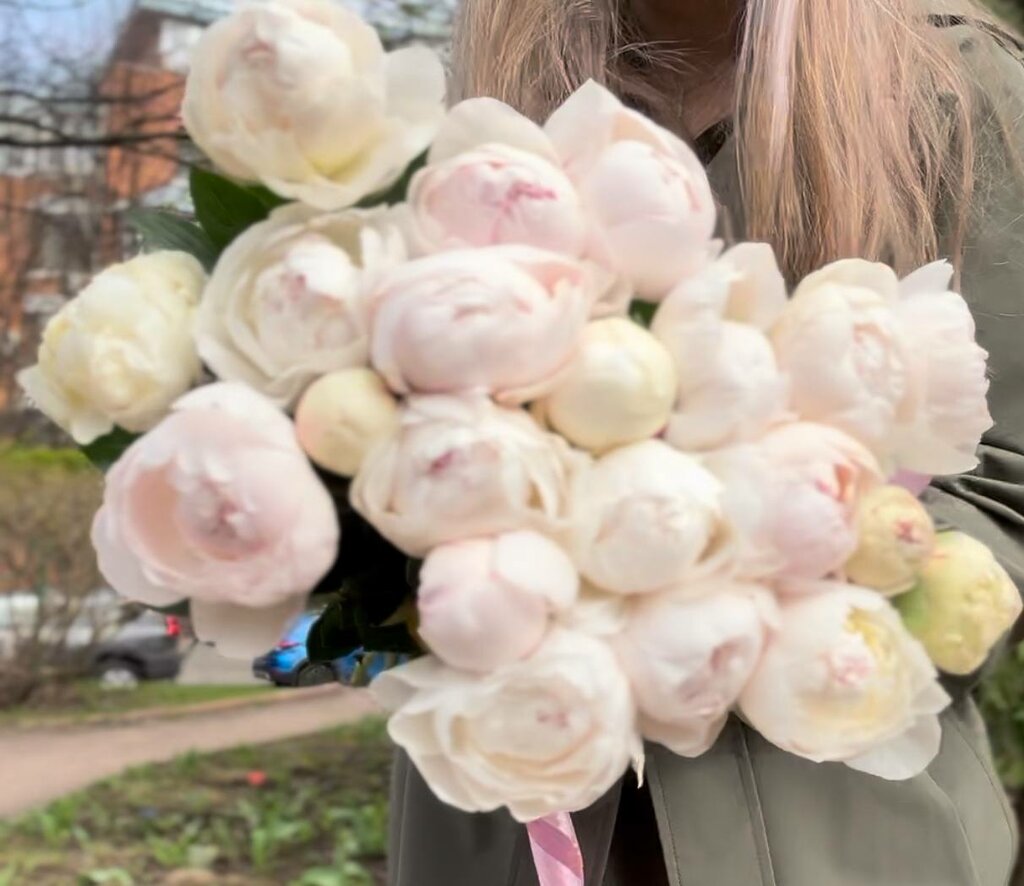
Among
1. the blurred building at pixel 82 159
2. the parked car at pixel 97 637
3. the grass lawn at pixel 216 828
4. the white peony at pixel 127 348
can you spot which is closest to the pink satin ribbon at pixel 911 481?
the white peony at pixel 127 348

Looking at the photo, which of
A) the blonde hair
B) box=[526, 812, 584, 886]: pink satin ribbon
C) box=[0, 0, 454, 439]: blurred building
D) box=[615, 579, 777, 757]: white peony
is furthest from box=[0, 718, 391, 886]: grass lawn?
box=[615, 579, 777, 757]: white peony

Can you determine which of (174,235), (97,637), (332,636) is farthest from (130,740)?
(174,235)

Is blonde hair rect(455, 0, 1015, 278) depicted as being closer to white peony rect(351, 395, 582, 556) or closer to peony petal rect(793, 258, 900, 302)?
peony petal rect(793, 258, 900, 302)

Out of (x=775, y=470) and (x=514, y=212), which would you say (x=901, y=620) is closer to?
(x=775, y=470)

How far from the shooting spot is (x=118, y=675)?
3102mm

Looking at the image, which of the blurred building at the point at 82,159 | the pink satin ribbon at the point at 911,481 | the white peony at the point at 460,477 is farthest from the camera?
the blurred building at the point at 82,159

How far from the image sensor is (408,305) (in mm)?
416

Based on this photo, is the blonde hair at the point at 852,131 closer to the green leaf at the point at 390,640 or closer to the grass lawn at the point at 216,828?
the green leaf at the point at 390,640

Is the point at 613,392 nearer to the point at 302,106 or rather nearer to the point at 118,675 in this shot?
the point at 302,106

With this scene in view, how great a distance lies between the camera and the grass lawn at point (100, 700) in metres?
3.00

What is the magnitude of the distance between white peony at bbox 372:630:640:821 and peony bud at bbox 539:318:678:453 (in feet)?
0.27

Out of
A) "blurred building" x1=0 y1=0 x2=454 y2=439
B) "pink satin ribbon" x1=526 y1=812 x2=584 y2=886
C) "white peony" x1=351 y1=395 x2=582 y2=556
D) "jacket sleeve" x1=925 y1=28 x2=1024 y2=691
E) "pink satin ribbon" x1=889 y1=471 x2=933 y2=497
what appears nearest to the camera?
"white peony" x1=351 y1=395 x2=582 y2=556

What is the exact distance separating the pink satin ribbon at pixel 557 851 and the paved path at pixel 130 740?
196cm

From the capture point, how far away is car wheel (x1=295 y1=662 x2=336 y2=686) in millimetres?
746
